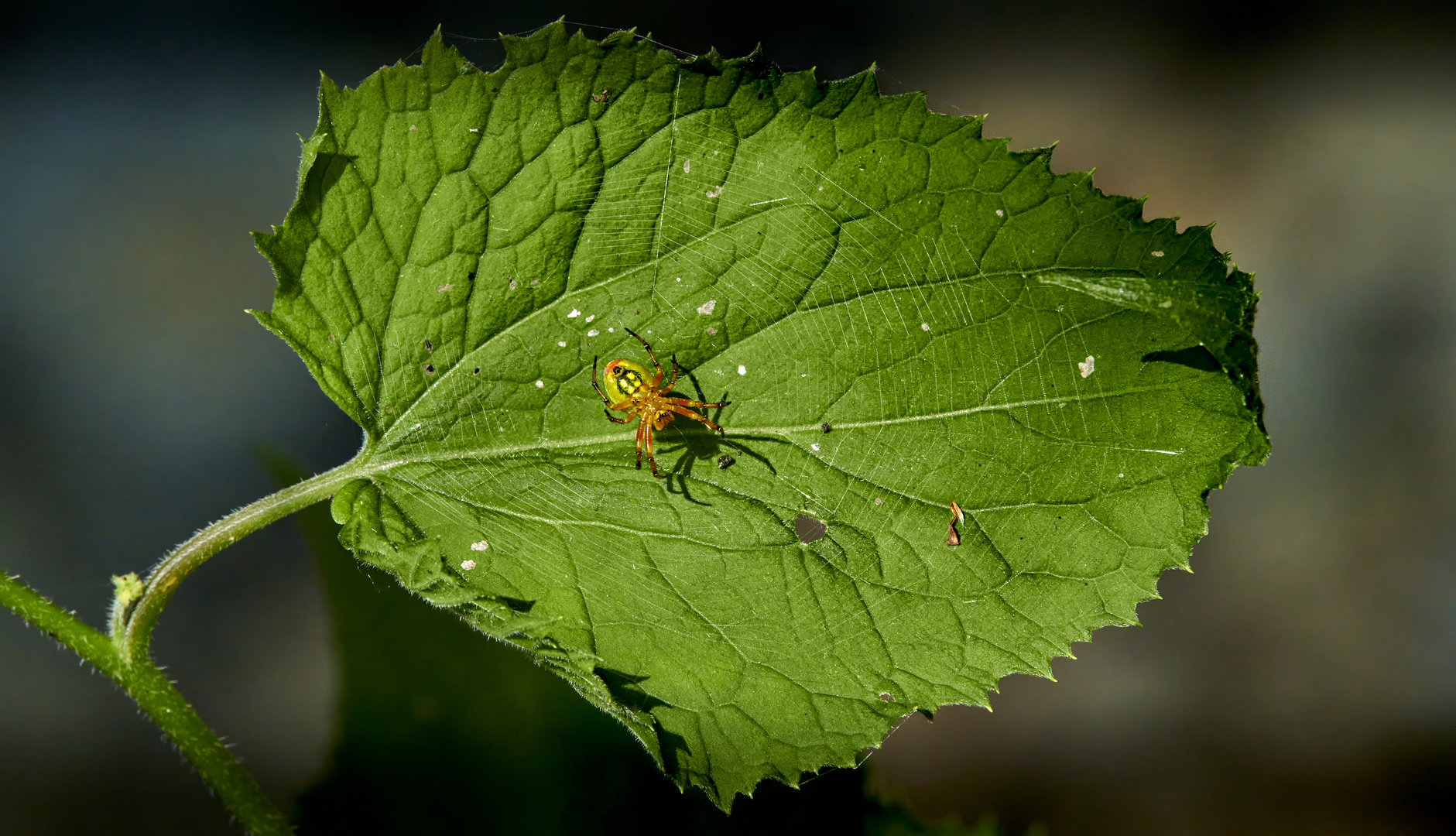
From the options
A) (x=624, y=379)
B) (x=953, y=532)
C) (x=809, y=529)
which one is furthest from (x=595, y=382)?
(x=953, y=532)

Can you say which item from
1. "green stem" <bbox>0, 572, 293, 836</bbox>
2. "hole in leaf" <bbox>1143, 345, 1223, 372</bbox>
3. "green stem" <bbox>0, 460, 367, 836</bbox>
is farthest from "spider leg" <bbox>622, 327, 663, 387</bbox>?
"green stem" <bbox>0, 572, 293, 836</bbox>

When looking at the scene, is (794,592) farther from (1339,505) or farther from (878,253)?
(1339,505)

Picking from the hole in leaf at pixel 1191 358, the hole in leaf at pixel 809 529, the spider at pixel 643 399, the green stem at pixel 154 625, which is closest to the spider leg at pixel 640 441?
the spider at pixel 643 399

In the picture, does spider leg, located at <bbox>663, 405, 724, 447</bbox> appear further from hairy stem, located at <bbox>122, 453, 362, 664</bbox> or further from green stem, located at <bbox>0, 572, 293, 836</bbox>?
green stem, located at <bbox>0, 572, 293, 836</bbox>

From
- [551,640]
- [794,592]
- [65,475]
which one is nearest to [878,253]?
[794,592]

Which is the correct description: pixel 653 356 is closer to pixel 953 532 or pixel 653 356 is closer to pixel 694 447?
pixel 694 447

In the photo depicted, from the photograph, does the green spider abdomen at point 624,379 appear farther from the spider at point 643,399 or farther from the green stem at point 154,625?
the green stem at point 154,625

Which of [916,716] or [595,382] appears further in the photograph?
[916,716]
